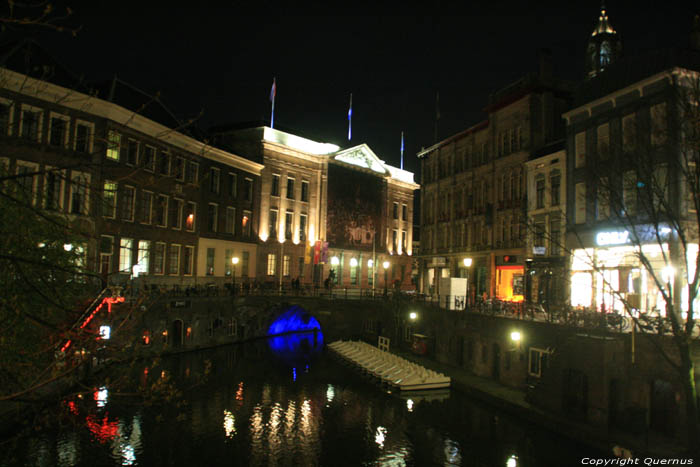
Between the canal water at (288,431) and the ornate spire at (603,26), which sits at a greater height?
the ornate spire at (603,26)

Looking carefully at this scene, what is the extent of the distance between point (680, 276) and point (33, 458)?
29.0m

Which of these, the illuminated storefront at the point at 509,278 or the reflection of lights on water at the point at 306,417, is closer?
the reflection of lights on water at the point at 306,417

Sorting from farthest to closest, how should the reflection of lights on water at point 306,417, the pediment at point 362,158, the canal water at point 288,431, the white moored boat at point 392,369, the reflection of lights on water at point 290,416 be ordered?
1. the pediment at point 362,158
2. the white moored boat at point 392,369
3. the reflection of lights on water at point 290,416
4. the reflection of lights on water at point 306,417
5. the canal water at point 288,431

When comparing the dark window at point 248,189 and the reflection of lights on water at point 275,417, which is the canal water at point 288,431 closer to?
the reflection of lights on water at point 275,417

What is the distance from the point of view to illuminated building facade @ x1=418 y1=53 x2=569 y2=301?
4159 cm

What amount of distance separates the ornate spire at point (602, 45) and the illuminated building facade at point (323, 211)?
2578 centimetres

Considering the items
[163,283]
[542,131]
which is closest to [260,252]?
[163,283]

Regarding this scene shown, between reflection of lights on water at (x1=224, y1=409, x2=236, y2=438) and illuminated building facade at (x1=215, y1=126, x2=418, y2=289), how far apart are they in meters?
25.2

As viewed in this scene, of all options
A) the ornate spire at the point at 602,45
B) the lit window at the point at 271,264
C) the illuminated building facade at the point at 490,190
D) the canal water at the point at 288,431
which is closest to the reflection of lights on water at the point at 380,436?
the canal water at the point at 288,431

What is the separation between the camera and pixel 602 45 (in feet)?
139

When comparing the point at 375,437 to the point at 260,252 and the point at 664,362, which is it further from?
the point at 260,252

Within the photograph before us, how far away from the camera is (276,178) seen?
55844 millimetres

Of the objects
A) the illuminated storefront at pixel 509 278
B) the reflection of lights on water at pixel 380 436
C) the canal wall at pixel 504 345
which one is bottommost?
the reflection of lights on water at pixel 380 436

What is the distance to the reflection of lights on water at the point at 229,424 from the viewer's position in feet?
73.5
